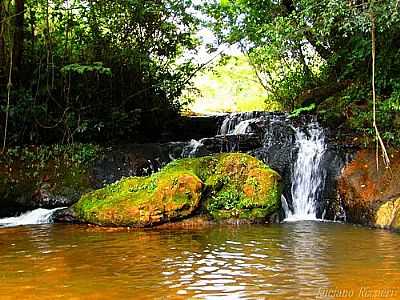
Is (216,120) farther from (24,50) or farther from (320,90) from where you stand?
(24,50)

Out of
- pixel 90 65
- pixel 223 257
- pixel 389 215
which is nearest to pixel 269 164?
pixel 389 215

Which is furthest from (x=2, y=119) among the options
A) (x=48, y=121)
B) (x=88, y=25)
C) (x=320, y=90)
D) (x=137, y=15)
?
(x=320, y=90)

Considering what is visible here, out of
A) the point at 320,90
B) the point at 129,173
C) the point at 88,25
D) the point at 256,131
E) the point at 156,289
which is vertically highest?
the point at 88,25

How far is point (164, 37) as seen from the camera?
1434cm

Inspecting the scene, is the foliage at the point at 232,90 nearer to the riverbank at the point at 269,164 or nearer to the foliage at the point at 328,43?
the foliage at the point at 328,43

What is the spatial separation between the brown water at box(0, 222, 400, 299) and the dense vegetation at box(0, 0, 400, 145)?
4008 millimetres

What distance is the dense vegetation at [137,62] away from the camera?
1126cm

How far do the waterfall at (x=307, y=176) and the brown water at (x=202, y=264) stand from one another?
1.88 meters

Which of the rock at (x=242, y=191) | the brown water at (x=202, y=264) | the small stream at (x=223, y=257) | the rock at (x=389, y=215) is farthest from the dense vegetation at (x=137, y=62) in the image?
the brown water at (x=202, y=264)

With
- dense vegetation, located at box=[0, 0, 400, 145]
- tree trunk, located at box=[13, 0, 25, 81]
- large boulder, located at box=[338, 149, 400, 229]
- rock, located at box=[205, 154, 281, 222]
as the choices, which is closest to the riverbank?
large boulder, located at box=[338, 149, 400, 229]

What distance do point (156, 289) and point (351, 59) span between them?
901 cm

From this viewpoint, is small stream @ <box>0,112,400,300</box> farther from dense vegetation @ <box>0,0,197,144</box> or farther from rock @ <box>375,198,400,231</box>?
dense vegetation @ <box>0,0,197,144</box>

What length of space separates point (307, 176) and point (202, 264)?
18.8 feet

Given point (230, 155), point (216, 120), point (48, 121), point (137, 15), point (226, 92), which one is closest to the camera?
point (230, 155)
